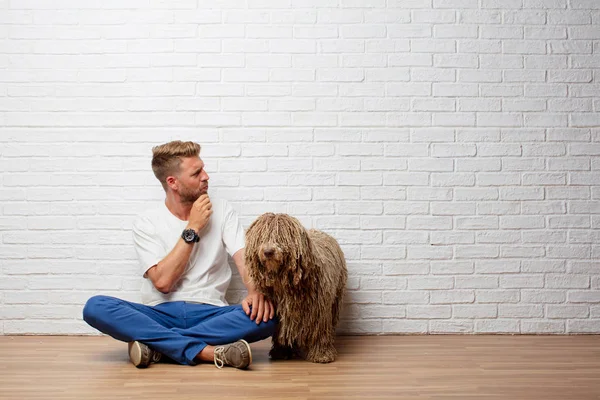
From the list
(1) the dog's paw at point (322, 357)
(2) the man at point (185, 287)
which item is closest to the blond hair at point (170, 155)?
(2) the man at point (185, 287)

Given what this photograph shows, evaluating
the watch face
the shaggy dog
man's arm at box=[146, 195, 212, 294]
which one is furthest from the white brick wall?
the shaggy dog

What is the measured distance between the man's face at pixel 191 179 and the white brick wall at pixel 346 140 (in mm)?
339

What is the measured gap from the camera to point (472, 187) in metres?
3.74

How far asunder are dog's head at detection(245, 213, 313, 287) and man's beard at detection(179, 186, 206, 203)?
0.49m

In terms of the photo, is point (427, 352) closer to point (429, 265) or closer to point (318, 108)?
point (429, 265)

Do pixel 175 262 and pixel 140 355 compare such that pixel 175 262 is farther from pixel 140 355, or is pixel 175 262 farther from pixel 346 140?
pixel 346 140

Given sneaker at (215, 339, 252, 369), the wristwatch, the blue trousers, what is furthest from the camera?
the wristwatch

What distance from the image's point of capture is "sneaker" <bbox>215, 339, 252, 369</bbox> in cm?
285

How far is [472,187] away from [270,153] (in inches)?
43.2

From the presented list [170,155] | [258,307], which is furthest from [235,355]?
[170,155]

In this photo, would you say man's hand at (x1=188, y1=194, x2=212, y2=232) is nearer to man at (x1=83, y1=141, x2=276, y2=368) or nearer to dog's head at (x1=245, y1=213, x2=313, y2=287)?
man at (x1=83, y1=141, x2=276, y2=368)

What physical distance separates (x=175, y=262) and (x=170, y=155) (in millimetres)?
534

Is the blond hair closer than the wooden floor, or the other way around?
the wooden floor

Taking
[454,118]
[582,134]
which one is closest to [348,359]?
[454,118]
